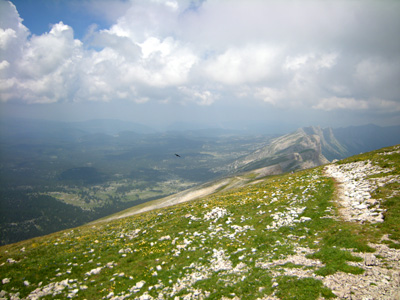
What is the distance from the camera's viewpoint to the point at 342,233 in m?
17.4

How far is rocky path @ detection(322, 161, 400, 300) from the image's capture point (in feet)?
34.6

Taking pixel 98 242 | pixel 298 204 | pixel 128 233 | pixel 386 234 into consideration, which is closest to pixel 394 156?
pixel 298 204

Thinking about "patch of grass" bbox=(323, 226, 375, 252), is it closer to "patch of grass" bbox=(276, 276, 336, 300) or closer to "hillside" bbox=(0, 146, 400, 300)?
"hillside" bbox=(0, 146, 400, 300)

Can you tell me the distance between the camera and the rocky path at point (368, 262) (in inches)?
416

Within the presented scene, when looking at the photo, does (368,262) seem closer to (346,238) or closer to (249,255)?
(346,238)

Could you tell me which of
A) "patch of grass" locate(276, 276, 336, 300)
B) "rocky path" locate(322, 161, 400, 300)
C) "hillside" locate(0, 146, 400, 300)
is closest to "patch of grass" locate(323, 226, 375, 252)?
"hillside" locate(0, 146, 400, 300)

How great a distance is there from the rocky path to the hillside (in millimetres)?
52

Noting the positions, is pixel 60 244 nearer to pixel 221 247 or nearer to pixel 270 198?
pixel 221 247

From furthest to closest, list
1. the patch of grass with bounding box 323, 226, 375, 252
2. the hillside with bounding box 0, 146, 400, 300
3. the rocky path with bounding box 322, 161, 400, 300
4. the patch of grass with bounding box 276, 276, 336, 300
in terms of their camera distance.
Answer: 1. the patch of grass with bounding box 323, 226, 375, 252
2. the hillside with bounding box 0, 146, 400, 300
3. the patch of grass with bounding box 276, 276, 336, 300
4. the rocky path with bounding box 322, 161, 400, 300

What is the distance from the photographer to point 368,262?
1320 centimetres

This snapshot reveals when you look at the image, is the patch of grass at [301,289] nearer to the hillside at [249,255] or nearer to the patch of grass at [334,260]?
the hillside at [249,255]

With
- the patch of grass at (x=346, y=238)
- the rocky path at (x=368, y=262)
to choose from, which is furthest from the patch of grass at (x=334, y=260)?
the patch of grass at (x=346, y=238)

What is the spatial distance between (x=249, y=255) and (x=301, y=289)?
6.10m

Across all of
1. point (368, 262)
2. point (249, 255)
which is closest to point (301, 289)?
point (368, 262)
